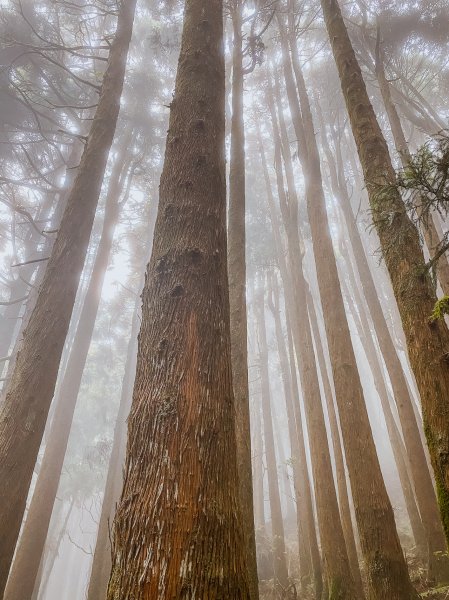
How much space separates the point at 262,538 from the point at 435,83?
57.4 ft

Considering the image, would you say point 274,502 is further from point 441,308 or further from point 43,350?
point 441,308

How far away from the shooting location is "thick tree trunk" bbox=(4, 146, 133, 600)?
19.0ft

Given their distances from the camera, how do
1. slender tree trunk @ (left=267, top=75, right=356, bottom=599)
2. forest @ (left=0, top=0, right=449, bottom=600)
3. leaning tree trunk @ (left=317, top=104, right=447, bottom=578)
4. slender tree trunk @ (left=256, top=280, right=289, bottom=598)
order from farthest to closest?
slender tree trunk @ (left=256, top=280, right=289, bottom=598) < leaning tree trunk @ (left=317, top=104, right=447, bottom=578) < slender tree trunk @ (left=267, top=75, right=356, bottom=599) < forest @ (left=0, top=0, right=449, bottom=600)

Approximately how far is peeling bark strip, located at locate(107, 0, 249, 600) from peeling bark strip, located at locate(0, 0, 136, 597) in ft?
9.53

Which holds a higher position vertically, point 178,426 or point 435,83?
point 435,83

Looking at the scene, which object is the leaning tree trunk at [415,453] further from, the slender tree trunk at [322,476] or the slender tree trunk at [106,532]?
the slender tree trunk at [106,532]

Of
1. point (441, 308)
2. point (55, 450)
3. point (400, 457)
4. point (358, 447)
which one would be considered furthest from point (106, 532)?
point (441, 308)

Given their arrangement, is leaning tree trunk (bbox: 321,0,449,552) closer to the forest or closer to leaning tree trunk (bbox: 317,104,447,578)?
the forest

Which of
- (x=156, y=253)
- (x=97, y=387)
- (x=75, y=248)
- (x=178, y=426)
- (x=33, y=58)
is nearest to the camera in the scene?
(x=178, y=426)

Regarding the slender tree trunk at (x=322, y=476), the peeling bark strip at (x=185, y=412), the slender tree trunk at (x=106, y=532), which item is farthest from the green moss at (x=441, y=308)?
the slender tree trunk at (x=106, y=532)

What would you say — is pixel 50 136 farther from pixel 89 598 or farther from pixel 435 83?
pixel 435 83

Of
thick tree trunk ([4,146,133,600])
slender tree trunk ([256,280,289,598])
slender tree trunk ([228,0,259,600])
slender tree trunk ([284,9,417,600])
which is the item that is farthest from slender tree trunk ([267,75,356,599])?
thick tree trunk ([4,146,133,600])

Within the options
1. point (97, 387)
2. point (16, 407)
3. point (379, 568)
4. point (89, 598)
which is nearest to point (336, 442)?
point (379, 568)

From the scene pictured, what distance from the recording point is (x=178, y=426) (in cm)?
147
